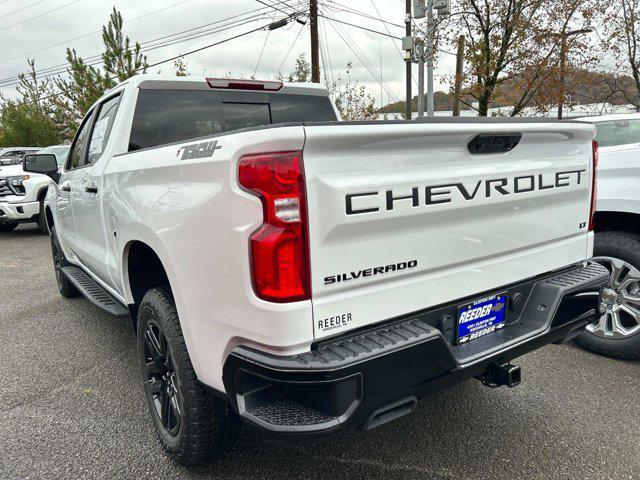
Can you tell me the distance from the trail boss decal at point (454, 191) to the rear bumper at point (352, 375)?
46 centimetres

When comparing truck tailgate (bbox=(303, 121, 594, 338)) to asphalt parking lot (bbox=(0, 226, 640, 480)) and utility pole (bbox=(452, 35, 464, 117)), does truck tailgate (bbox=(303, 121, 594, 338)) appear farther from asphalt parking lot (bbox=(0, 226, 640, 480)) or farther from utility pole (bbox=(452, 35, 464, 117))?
utility pole (bbox=(452, 35, 464, 117))

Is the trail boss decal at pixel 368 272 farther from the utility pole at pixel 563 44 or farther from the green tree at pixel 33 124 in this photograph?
the green tree at pixel 33 124

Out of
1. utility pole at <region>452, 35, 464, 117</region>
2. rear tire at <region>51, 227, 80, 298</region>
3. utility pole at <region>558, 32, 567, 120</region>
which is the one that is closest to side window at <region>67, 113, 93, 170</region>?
rear tire at <region>51, 227, 80, 298</region>

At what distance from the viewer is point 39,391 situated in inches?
128

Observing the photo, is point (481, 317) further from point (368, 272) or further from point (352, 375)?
point (352, 375)

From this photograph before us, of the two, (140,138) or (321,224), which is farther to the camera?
(140,138)

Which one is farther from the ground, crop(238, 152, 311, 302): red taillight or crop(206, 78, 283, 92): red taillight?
crop(206, 78, 283, 92): red taillight

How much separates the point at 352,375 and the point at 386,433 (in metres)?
1.24

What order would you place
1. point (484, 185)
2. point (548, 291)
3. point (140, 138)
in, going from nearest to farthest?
point (484, 185)
point (548, 291)
point (140, 138)

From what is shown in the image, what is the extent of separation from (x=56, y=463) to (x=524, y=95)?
47.7 ft

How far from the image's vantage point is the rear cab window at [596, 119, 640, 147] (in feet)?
11.8

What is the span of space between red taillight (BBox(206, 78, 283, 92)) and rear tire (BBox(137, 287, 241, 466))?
1669 mm

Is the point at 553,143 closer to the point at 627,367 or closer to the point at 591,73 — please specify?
the point at 627,367

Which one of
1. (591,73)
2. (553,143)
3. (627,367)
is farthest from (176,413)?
(591,73)
